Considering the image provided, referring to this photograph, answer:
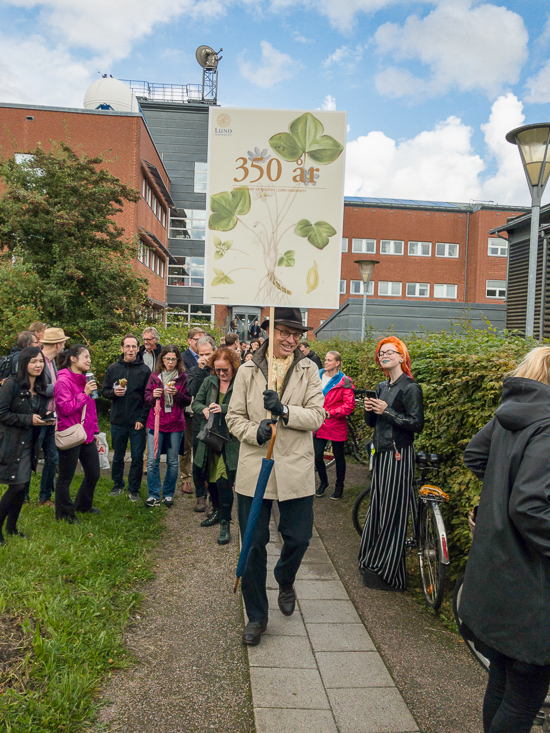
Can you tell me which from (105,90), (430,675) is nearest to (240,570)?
(430,675)

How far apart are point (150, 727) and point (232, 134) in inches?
134

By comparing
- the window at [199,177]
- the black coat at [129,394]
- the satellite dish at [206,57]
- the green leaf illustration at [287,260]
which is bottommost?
the black coat at [129,394]

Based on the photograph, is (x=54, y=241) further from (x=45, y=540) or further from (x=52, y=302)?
(x=45, y=540)

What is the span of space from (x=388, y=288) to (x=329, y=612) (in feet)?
146

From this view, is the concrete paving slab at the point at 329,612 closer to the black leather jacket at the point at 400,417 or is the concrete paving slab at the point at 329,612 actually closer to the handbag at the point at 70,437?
the black leather jacket at the point at 400,417

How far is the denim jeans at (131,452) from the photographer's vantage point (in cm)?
686

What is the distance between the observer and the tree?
13.1m

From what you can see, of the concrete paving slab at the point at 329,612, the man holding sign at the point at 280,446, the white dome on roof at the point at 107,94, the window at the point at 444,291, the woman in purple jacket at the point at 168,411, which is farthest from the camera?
the window at the point at 444,291

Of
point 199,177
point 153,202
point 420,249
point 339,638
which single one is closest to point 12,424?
point 339,638

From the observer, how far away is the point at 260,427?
348 cm

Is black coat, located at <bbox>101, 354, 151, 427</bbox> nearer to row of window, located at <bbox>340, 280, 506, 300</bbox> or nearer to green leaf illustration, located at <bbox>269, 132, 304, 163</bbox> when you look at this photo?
green leaf illustration, located at <bbox>269, 132, 304, 163</bbox>

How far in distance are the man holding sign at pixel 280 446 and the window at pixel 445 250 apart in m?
46.0

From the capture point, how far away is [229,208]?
364cm

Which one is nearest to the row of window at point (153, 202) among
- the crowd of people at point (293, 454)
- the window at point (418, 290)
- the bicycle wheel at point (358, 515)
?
the window at point (418, 290)
